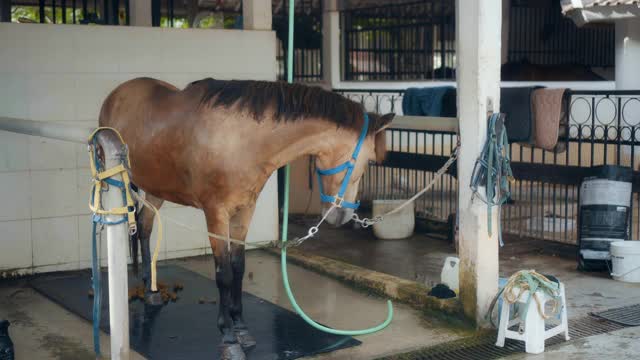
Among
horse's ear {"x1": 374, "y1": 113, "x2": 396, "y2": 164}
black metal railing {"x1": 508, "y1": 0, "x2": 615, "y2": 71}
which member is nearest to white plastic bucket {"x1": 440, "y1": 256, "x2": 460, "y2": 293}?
horse's ear {"x1": 374, "y1": 113, "x2": 396, "y2": 164}

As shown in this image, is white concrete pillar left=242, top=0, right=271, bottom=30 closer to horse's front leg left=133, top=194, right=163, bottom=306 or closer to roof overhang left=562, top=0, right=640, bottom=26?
horse's front leg left=133, top=194, right=163, bottom=306

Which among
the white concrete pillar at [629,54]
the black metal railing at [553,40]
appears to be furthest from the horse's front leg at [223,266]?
the black metal railing at [553,40]

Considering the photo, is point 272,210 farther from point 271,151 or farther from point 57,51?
point 271,151

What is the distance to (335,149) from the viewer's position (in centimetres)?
445

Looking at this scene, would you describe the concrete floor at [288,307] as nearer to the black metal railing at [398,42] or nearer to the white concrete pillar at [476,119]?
the white concrete pillar at [476,119]

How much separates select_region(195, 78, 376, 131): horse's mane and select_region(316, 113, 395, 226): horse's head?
63 millimetres

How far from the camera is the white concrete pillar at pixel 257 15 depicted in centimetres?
750

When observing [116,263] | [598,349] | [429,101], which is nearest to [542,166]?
[429,101]

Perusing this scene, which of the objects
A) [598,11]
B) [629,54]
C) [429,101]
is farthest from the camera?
[629,54]

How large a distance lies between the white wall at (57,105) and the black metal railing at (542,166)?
2.24 metres

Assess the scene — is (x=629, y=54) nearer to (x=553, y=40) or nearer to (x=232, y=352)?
(x=553, y=40)

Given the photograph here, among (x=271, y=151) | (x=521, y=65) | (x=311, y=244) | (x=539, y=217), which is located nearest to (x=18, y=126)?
(x=271, y=151)

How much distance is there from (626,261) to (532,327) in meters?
1.98

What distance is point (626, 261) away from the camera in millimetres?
6148
